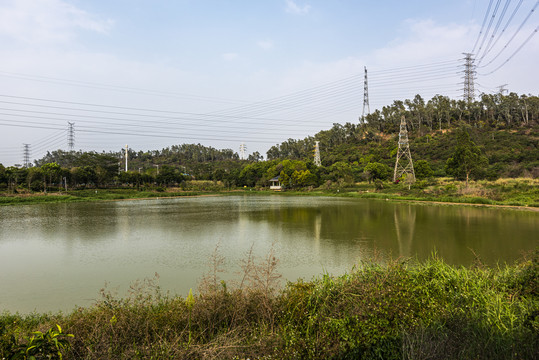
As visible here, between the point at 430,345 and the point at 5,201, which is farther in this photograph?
the point at 5,201

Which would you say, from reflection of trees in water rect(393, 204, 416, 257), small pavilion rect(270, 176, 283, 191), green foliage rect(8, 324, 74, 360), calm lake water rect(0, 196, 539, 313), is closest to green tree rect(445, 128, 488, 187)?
calm lake water rect(0, 196, 539, 313)

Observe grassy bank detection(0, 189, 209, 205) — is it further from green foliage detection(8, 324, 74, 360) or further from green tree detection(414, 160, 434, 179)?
green foliage detection(8, 324, 74, 360)

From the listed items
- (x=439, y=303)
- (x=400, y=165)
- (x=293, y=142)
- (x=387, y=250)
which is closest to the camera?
(x=439, y=303)

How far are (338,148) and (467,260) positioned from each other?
7205 centimetres

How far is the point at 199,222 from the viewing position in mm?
18625

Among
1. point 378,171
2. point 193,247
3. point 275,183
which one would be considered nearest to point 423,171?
point 378,171

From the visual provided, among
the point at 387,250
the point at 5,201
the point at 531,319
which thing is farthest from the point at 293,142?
the point at 531,319

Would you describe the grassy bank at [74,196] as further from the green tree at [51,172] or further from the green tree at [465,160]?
the green tree at [465,160]

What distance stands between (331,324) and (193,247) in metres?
8.60

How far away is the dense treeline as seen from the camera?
141 feet

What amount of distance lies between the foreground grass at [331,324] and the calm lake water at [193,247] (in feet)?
6.30

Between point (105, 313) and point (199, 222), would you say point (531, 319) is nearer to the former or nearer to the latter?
point (105, 313)

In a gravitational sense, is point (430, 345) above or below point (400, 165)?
below

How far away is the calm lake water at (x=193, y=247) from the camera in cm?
777
